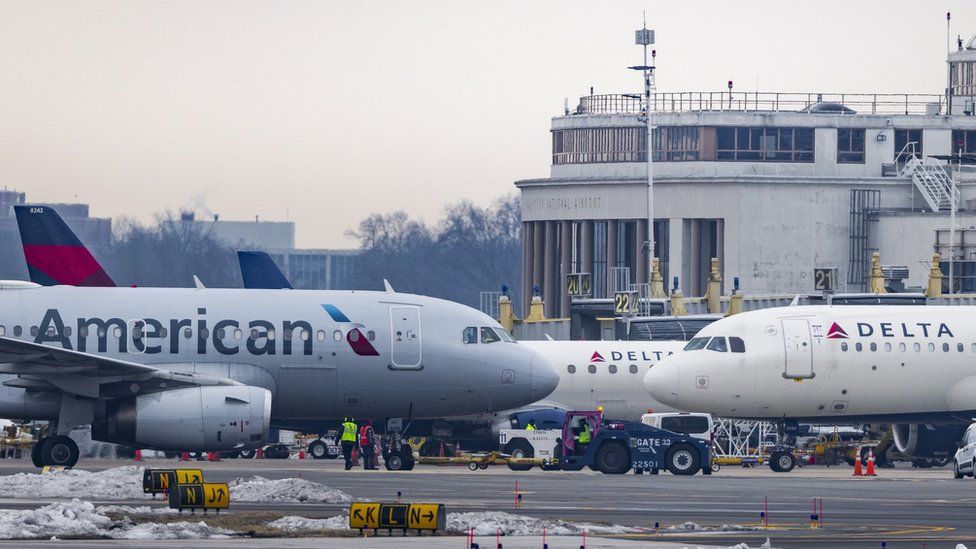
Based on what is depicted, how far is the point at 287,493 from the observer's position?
34.2 metres

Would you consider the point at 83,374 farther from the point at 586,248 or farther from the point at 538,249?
the point at 538,249

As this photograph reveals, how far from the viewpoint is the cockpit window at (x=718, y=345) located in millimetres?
50406

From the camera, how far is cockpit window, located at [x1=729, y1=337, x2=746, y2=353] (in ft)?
165

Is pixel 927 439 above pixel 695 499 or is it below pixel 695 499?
above

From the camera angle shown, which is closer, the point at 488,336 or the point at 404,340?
the point at 404,340

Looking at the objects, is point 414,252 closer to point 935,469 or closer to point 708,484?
point 935,469

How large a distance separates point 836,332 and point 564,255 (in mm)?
50995

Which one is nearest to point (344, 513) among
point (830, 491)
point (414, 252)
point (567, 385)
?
point (830, 491)

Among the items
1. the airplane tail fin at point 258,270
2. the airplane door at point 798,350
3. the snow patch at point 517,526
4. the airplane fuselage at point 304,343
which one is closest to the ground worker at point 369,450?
the airplane fuselage at point 304,343

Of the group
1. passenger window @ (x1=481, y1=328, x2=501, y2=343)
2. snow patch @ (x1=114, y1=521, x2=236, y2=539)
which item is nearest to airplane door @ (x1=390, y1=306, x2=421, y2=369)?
passenger window @ (x1=481, y1=328, x2=501, y2=343)

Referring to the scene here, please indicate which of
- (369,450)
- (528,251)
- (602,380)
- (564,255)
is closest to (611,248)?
(564,255)

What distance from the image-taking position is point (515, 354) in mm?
45469

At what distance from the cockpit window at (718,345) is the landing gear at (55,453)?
1775cm

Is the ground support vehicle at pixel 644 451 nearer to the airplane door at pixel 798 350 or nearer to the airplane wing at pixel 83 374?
the airplane door at pixel 798 350
